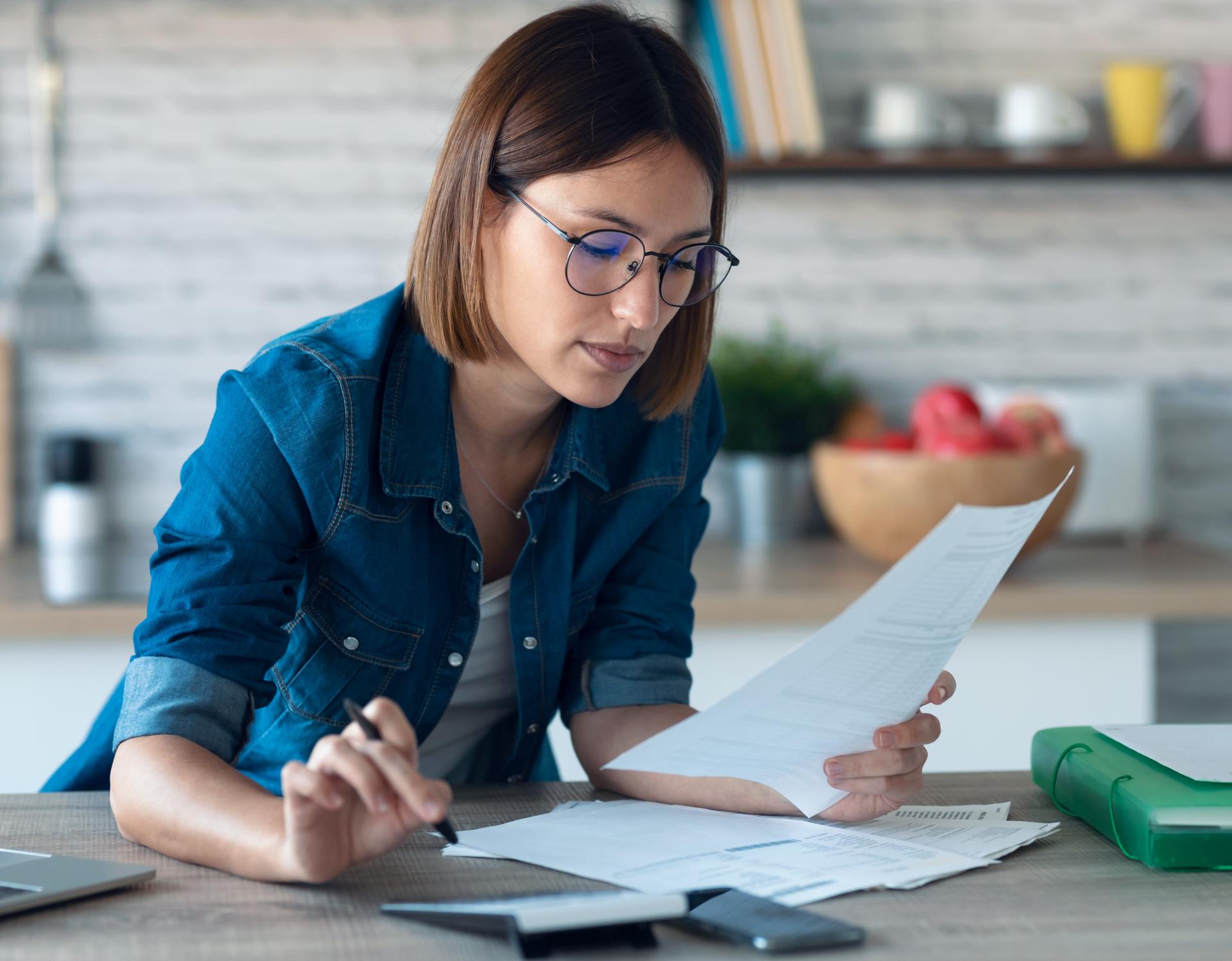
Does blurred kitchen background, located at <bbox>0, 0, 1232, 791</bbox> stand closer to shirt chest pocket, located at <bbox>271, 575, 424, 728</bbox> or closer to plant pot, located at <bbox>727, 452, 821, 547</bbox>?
plant pot, located at <bbox>727, 452, 821, 547</bbox>

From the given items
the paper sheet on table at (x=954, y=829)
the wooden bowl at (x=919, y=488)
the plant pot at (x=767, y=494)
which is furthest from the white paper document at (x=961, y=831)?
the plant pot at (x=767, y=494)

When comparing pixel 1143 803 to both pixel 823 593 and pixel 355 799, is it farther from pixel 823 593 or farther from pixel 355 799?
pixel 823 593

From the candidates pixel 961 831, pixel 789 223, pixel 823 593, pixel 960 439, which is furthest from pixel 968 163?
pixel 961 831

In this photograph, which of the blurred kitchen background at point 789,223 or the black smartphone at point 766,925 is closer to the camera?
the black smartphone at point 766,925

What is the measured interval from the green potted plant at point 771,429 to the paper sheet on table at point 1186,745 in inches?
56.3

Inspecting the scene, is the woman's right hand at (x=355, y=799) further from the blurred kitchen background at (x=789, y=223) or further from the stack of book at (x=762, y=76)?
the stack of book at (x=762, y=76)

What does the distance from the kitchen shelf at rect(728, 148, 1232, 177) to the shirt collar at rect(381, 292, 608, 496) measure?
56.5 inches

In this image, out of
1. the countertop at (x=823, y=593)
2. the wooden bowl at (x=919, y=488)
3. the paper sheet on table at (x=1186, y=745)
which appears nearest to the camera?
the paper sheet on table at (x=1186, y=745)

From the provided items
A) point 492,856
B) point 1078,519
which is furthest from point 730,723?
point 1078,519

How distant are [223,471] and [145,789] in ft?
0.77

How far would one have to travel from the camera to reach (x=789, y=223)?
266 centimetres

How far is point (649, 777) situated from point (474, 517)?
312 mm

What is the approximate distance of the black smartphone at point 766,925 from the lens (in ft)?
2.44

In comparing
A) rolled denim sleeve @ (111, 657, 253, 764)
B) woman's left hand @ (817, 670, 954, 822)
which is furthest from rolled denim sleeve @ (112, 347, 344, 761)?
woman's left hand @ (817, 670, 954, 822)
